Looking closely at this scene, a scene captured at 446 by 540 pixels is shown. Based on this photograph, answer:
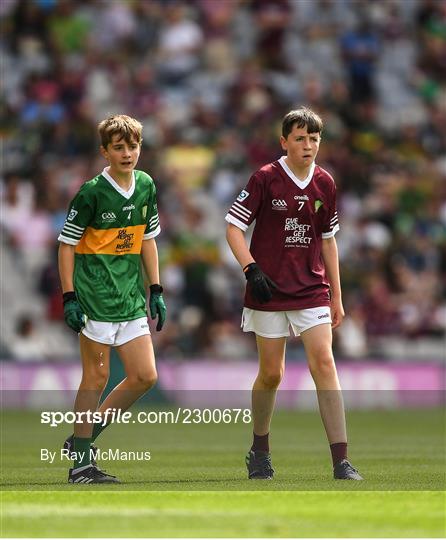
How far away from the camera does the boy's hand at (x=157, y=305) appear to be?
9.97m

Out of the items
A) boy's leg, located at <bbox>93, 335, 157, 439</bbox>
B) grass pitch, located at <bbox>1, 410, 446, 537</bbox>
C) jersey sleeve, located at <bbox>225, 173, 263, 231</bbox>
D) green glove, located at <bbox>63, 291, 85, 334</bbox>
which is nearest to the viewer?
grass pitch, located at <bbox>1, 410, 446, 537</bbox>

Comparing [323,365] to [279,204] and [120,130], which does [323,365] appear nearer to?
[279,204]

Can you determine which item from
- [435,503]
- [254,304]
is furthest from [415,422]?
[435,503]

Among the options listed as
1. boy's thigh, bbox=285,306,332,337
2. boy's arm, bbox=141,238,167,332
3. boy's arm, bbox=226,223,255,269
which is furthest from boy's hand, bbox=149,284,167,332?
boy's thigh, bbox=285,306,332,337

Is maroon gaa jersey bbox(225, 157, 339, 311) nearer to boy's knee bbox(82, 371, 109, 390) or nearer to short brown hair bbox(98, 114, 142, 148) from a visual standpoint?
short brown hair bbox(98, 114, 142, 148)

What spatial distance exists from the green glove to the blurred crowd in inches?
443

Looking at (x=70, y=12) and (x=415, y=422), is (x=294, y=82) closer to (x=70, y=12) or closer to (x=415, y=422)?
(x=70, y=12)

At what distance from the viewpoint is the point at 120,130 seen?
977 cm

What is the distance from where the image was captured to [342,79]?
27.1 m

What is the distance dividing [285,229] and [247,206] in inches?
11.7

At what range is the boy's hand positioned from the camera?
9969 mm

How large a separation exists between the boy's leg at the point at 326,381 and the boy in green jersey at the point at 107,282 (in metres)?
1.01

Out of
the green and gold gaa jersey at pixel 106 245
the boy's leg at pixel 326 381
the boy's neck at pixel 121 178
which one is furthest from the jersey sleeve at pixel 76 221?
the boy's leg at pixel 326 381
